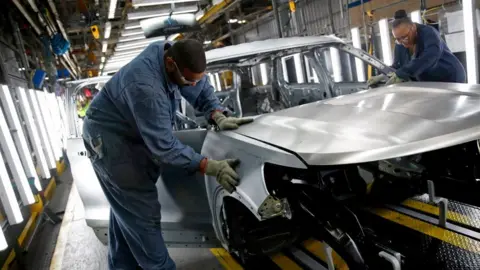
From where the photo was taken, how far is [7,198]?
358cm

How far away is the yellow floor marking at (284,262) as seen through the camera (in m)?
2.65

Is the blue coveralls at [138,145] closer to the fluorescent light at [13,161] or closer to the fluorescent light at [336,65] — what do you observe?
the fluorescent light at [13,161]

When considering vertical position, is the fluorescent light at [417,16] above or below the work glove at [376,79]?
above

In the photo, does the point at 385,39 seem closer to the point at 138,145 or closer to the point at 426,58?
the point at 426,58

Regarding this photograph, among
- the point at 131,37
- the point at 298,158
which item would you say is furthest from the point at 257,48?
the point at 131,37

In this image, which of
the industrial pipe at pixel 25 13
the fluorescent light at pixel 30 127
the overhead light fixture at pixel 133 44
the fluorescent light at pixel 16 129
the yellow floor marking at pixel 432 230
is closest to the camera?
the yellow floor marking at pixel 432 230

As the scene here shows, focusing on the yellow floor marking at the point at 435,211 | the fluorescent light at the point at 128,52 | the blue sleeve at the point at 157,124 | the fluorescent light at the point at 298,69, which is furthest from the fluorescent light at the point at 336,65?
the fluorescent light at the point at 128,52

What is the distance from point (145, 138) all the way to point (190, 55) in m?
0.52

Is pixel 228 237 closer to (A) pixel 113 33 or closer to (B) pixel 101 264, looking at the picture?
(B) pixel 101 264

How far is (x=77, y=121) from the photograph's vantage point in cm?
342

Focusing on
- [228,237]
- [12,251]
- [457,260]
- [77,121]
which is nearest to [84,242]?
[12,251]

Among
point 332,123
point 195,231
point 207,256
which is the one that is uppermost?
point 332,123

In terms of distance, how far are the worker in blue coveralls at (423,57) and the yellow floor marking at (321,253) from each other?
65.3 inches

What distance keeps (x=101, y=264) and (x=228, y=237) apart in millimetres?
1635
